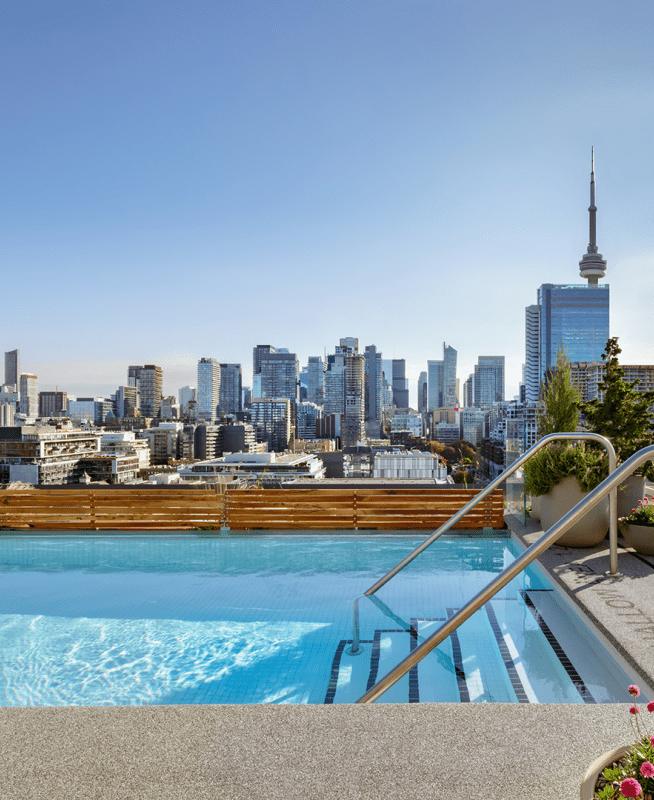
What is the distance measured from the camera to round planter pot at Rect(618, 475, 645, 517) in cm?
515

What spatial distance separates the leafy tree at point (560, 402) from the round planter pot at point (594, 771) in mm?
4766

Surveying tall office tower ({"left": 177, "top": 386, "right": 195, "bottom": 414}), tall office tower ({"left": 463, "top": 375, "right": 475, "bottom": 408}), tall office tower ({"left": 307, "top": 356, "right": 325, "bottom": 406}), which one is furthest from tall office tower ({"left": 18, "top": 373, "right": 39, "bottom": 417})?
tall office tower ({"left": 463, "top": 375, "right": 475, "bottom": 408})

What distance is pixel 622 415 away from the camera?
536 cm

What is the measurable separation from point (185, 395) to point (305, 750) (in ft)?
446

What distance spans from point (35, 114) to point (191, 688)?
11.4 m

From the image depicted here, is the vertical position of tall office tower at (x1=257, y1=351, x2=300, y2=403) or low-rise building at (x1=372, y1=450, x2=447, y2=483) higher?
tall office tower at (x1=257, y1=351, x2=300, y2=403)

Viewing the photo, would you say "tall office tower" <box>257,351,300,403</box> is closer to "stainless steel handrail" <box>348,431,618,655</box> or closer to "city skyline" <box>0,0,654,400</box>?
"city skyline" <box>0,0,654,400</box>

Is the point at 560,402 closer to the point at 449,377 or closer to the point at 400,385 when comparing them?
the point at 449,377

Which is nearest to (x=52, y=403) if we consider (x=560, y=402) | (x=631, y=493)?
(x=560, y=402)

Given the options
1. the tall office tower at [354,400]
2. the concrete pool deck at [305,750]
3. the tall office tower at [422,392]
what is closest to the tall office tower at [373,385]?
the tall office tower at [354,400]

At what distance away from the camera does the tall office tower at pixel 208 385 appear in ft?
416

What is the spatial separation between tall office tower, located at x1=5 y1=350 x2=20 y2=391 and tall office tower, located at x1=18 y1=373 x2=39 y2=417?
1576cm

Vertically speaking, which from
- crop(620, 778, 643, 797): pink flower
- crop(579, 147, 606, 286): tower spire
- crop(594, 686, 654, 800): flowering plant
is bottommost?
crop(594, 686, 654, 800): flowering plant

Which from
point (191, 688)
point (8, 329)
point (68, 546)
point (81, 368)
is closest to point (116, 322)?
point (8, 329)
